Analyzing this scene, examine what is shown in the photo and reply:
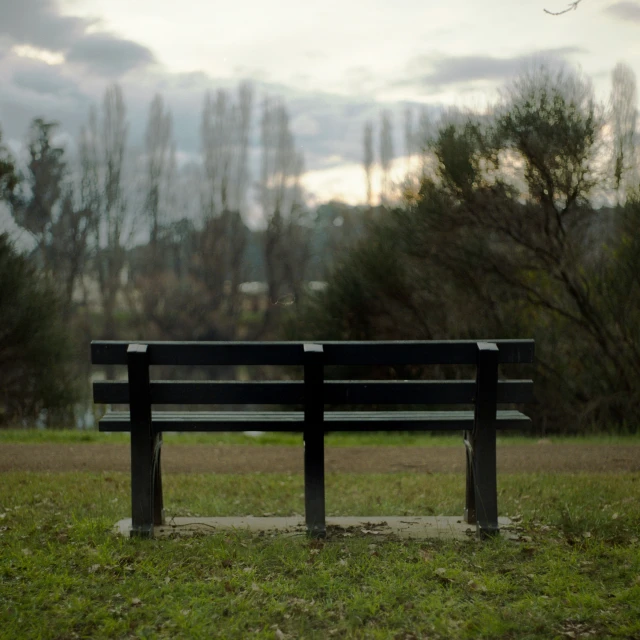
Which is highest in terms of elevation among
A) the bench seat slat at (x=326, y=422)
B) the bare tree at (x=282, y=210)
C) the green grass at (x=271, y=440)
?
the bare tree at (x=282, y=210)

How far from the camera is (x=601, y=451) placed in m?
9.58

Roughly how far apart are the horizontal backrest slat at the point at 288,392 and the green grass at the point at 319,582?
0.74m

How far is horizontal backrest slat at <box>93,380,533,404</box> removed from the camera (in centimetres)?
453

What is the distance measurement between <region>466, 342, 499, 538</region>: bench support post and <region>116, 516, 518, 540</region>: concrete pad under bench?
12cm

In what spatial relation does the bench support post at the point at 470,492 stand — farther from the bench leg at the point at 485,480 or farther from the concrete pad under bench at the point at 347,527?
the bench leg at the point at 485,480

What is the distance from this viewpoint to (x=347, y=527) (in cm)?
477

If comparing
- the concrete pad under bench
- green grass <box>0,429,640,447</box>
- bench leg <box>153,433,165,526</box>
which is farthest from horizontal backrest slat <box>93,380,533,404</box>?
green grass <box>0,429,640,447</box>

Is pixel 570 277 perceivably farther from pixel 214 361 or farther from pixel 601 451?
pixel 214 361

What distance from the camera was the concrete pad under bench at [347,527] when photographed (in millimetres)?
4613

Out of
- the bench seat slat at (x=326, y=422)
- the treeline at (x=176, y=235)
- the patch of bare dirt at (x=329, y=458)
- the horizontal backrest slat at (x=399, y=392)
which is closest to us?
the horizontal backrest slat at (x=399, y=392)

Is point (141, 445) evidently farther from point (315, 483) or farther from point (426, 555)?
point (426, 555)

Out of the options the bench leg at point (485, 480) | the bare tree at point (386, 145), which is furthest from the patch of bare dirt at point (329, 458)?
the bare tree at point (386, 145)

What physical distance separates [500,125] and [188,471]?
11.3 m

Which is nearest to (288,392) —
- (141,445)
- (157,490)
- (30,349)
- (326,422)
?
(326,422)
